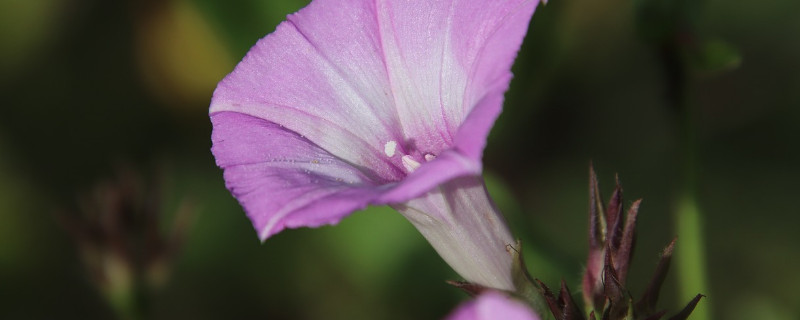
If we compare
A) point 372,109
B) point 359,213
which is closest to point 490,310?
point 372,109

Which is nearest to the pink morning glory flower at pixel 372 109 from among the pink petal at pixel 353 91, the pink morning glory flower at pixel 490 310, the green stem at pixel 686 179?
the pink petal at pixel 353 91

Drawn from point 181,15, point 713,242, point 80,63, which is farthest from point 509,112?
point 80,63

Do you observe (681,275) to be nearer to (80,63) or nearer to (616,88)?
(616,88)

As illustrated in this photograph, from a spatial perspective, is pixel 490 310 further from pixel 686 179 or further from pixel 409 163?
pixel 686 179

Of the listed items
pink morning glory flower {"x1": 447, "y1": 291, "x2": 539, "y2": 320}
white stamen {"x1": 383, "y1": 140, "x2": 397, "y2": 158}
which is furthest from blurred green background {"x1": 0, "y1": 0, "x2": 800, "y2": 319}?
pink morning glory flower {"x1": 447, "y1": 291, "x2": 539, "y2": 320}

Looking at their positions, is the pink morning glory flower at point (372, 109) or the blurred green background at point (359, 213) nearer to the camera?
the pink morning glory flower at point (372, 109)

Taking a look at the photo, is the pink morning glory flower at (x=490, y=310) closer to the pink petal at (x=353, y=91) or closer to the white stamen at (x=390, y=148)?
the pink petal at (x=353, y=91)

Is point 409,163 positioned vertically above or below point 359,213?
above

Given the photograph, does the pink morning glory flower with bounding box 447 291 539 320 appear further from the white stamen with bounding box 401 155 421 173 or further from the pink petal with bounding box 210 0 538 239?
the white stamen with bounding box 401 155 421 173
